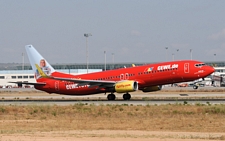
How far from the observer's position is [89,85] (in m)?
59.6

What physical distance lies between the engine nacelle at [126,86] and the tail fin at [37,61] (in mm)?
12700

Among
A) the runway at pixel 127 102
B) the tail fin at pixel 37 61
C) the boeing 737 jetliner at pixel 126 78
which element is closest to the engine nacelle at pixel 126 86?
the boeing 737 jetliner at pixel 126 78

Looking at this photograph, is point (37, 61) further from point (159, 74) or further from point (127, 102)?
point (159, 74)

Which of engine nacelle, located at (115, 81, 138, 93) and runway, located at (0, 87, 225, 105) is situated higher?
engine nacelle, located at (115, 81, 138, 93)

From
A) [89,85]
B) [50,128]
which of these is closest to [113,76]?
[89,85]

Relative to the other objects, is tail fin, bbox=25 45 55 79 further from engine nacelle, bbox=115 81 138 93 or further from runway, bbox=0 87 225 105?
engine nacelle, bbox=115 81 138 93

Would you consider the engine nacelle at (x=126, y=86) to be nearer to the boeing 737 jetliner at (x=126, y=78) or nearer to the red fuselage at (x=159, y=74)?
the boeing 737 jetliner at (x=126, y=78)

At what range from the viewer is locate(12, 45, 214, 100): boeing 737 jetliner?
55.3 m

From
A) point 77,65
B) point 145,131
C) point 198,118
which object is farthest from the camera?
point 77,65

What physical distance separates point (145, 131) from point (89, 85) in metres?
30.0

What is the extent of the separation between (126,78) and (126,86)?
2.32m

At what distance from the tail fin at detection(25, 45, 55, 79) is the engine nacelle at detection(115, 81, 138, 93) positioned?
1270 centimetres

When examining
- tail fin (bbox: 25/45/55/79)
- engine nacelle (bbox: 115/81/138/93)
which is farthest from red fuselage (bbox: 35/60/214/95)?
tail fin (bbox: 25/45/55/79)

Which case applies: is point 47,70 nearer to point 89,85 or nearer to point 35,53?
point 35,53
